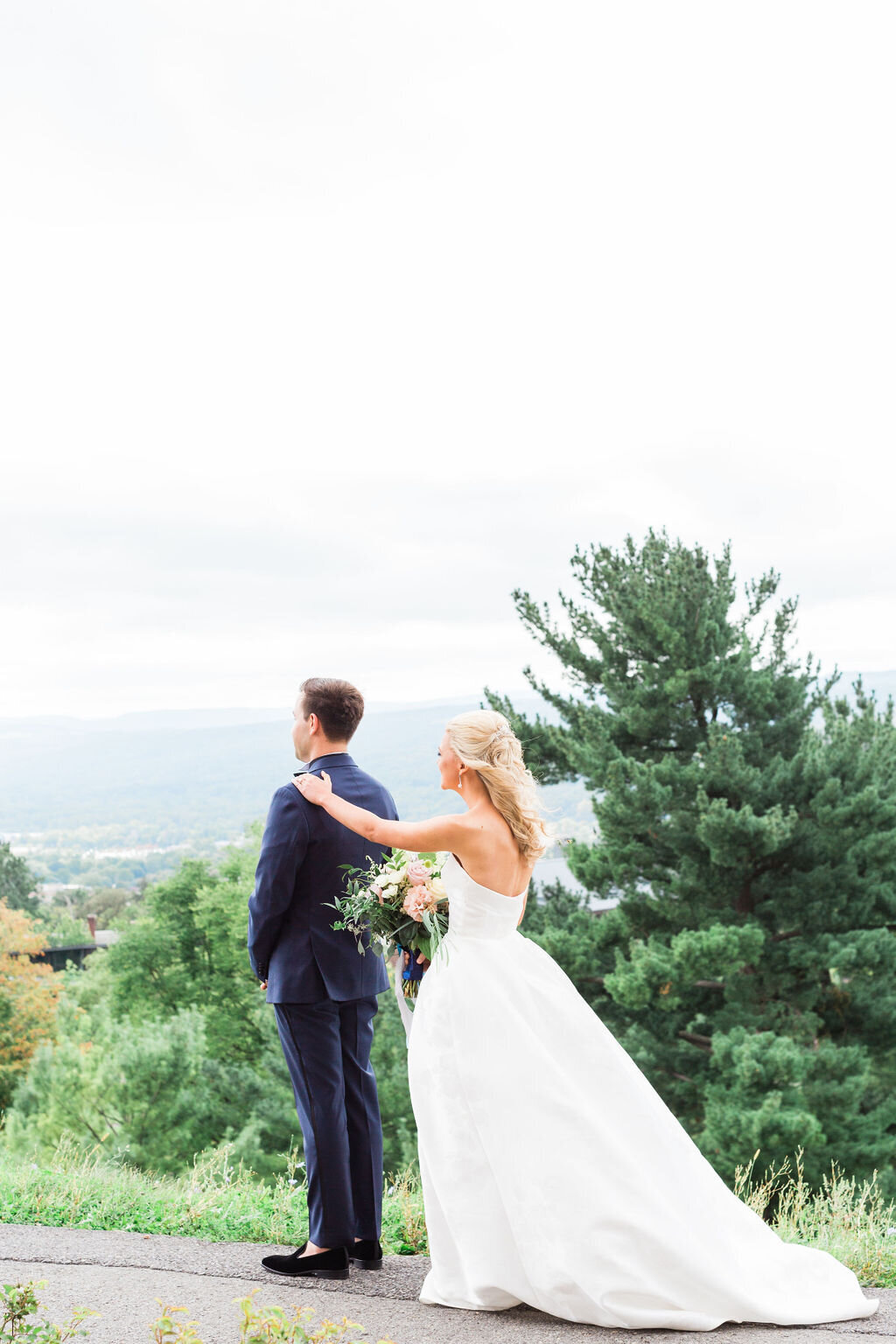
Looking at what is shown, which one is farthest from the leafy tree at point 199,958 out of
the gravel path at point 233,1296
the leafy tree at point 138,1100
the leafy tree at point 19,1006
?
the gravel path at point 233,1296

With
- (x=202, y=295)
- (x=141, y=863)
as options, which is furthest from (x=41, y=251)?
(x=141, y=863)

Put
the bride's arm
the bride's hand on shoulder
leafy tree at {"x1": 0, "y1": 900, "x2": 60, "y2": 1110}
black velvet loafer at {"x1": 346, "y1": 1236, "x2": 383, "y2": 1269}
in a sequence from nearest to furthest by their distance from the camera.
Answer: the bride's arm < the bride's hand on shoulder < black velvet loafer at {"x1": 346, "y1": 1236, "x2": 383, "y2": 1269} < leafy tree at {"x1": 0, "y1": 900, "x2": 60, "y2": 1110}

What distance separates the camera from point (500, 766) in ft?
12.3

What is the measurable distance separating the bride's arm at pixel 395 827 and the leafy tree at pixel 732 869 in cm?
1084

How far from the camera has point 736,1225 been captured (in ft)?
12.0

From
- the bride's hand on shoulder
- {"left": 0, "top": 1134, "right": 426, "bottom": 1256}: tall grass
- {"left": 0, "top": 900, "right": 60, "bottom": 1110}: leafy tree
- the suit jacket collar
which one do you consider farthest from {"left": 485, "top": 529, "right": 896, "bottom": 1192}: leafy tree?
{"left": 0, "top": 900, "right": 60, "bottom": 1110}: leafy tree

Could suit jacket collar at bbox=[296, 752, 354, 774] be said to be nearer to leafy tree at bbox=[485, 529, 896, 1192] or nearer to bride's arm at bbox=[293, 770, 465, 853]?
bride's arm at bbox=[293, 770, 465, 853]

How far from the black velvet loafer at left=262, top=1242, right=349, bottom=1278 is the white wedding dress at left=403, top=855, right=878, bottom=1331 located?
1.06 feet

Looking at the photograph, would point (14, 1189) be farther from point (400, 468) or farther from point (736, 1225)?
point (400, 468)

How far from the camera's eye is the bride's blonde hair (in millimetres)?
3732

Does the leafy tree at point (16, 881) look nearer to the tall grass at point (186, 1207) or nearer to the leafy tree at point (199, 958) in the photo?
the leafy tree at point (199, 958)

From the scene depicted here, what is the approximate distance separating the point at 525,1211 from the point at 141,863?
116 meters

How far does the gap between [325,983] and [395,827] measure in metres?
0.66

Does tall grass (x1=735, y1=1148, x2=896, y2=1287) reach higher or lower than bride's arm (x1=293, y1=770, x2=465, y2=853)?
lower
